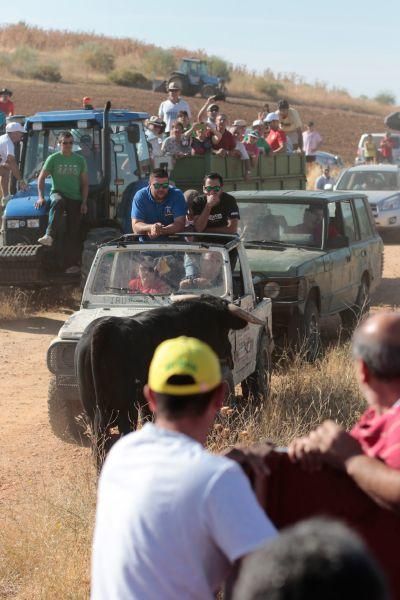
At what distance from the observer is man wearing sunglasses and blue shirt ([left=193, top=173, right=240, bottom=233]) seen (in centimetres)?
1050

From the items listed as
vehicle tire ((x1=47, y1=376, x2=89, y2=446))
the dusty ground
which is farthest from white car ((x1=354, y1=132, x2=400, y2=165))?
vehicle tire ((x1=47, y1=376, x2=89, y2=446))

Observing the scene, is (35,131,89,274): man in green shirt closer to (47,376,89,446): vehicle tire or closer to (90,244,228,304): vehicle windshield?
(90,244,228,304): vehicle windshield

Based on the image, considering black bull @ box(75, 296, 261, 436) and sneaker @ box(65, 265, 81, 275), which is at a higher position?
black bull @ box(75, 296, 261, 436)

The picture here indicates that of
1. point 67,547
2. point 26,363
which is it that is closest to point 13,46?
point 26,363

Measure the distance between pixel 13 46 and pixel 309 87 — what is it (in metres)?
19.3

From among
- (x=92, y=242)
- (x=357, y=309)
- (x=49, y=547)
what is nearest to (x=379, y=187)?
(x=357, y=309)

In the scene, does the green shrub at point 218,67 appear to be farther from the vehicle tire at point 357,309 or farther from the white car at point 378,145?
the vehicle tire at point 357,309

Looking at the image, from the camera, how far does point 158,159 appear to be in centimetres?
1512

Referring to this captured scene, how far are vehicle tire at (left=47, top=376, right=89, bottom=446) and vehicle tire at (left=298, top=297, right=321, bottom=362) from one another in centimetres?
263

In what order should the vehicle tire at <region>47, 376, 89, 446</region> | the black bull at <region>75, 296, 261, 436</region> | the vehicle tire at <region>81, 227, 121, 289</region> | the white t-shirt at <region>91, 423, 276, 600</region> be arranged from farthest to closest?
1. the vehicle tire at <region>81, 227, 121, 289</region>
2. the vehicle tire at <region>47, 376, 89, 446</region>
3. the black bull at <region>75, 296, 261, 436</region>
4. the white t-shirt at <region>91, 423, 276, 600</region>

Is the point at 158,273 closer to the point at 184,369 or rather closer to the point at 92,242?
the point at 92,242

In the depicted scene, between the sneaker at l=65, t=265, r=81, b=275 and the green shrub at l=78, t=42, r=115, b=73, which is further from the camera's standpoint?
the green shrub at l=78, t=42, r=115, b=73

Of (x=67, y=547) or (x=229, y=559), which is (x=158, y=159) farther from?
(x=229, y=559)

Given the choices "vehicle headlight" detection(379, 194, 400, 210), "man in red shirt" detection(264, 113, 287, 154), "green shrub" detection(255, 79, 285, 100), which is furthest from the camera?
"green shrub" detection(255, 79, 285, 100)
